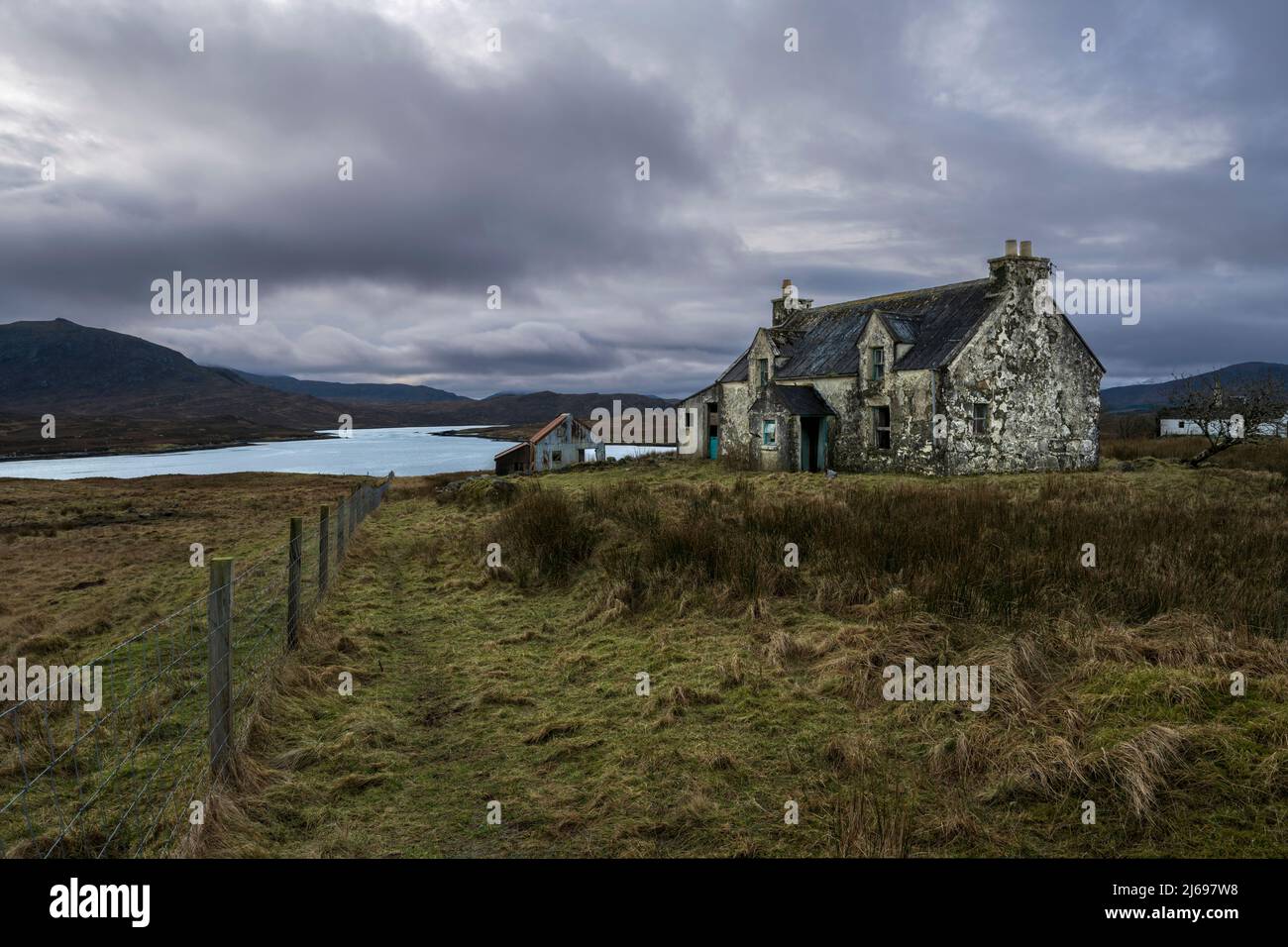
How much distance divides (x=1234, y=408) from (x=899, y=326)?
42.7ft

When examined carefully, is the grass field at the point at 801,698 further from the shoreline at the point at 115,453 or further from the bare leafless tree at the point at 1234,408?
the shoreline at the point at 115,453

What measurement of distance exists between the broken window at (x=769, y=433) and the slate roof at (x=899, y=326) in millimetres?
3067

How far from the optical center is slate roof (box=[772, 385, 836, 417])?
1161 inches

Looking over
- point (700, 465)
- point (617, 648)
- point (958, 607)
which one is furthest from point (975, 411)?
point (617, 648)

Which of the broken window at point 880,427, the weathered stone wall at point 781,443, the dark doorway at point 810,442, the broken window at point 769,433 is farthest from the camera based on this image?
the dark doorway at point 810,442

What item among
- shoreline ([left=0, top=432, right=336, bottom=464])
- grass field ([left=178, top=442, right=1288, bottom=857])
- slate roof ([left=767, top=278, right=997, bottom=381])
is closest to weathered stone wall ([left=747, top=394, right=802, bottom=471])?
slate roof ([left=767, top=278, right=997, bottom=381])

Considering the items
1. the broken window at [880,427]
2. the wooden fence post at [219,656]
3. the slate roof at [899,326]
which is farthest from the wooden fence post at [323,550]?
the broken window at [880,427]

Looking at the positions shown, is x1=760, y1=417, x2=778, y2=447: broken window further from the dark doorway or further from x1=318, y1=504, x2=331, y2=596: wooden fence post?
x1=318, y1=504, x2=331, y2=596: wooden fence post

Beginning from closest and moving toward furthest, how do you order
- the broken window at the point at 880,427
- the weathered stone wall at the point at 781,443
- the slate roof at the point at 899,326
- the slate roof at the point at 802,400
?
the slate roof at the point at 899,326 < the broken window at the point at 880,427 < the slate roof at the point at 802,400 < the weathered stone wall at the point at 781,443

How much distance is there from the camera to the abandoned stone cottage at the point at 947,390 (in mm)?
26156

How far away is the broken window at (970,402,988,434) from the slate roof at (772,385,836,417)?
5612mm

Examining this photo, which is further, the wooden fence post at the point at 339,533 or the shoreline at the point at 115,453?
the shoreline at the point at 115,453
